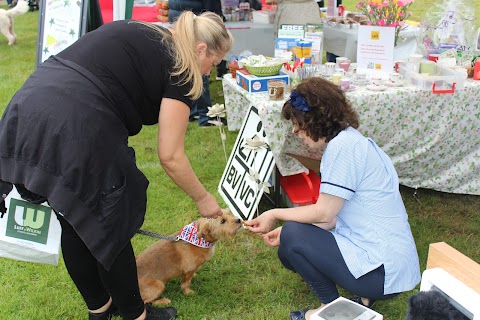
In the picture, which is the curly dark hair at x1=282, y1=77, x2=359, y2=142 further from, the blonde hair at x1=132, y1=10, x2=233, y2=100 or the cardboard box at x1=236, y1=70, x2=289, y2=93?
the cardboard box at x1=236, y1=70, x2=289, y2=93

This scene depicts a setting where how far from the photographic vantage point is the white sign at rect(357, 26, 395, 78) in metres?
3.21

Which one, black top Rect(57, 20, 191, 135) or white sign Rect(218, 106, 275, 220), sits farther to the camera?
white sign Rect(218, 106, 275, 220)

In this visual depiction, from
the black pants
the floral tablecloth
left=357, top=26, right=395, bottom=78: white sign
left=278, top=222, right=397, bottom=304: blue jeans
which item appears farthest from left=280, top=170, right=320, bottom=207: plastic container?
the black pants

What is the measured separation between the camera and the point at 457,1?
3.72m

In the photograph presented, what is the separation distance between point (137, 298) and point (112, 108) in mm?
879

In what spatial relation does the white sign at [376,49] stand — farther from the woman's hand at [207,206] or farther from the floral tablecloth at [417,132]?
the woman's hand at [207,206]

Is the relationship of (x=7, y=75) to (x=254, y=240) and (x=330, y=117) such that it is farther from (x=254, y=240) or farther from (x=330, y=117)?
(x=330, y=117)

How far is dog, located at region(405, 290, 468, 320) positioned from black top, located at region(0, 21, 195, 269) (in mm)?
1048

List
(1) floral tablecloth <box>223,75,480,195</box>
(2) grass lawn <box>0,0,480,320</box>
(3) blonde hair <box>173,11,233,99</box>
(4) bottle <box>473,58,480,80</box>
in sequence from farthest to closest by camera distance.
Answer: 1. (4) bottle <box>473,58,480,80</box>
2. (1) floral tablecloth <box>223,75,480,195</box>
3. (2) grass lawn <box>0,0,480,320</box>
4. (3) blonde hair <box>173,11,233,99</box>

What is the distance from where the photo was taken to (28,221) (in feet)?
7.12

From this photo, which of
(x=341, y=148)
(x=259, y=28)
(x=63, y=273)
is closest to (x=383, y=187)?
(x=341, y=148)

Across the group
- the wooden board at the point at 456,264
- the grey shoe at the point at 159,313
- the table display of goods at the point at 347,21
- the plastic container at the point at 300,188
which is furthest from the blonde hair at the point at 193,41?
the table display of goods at the point at 347,21

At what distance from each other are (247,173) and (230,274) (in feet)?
2.24

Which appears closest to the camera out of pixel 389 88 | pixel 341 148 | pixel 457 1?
pixel 341 148
